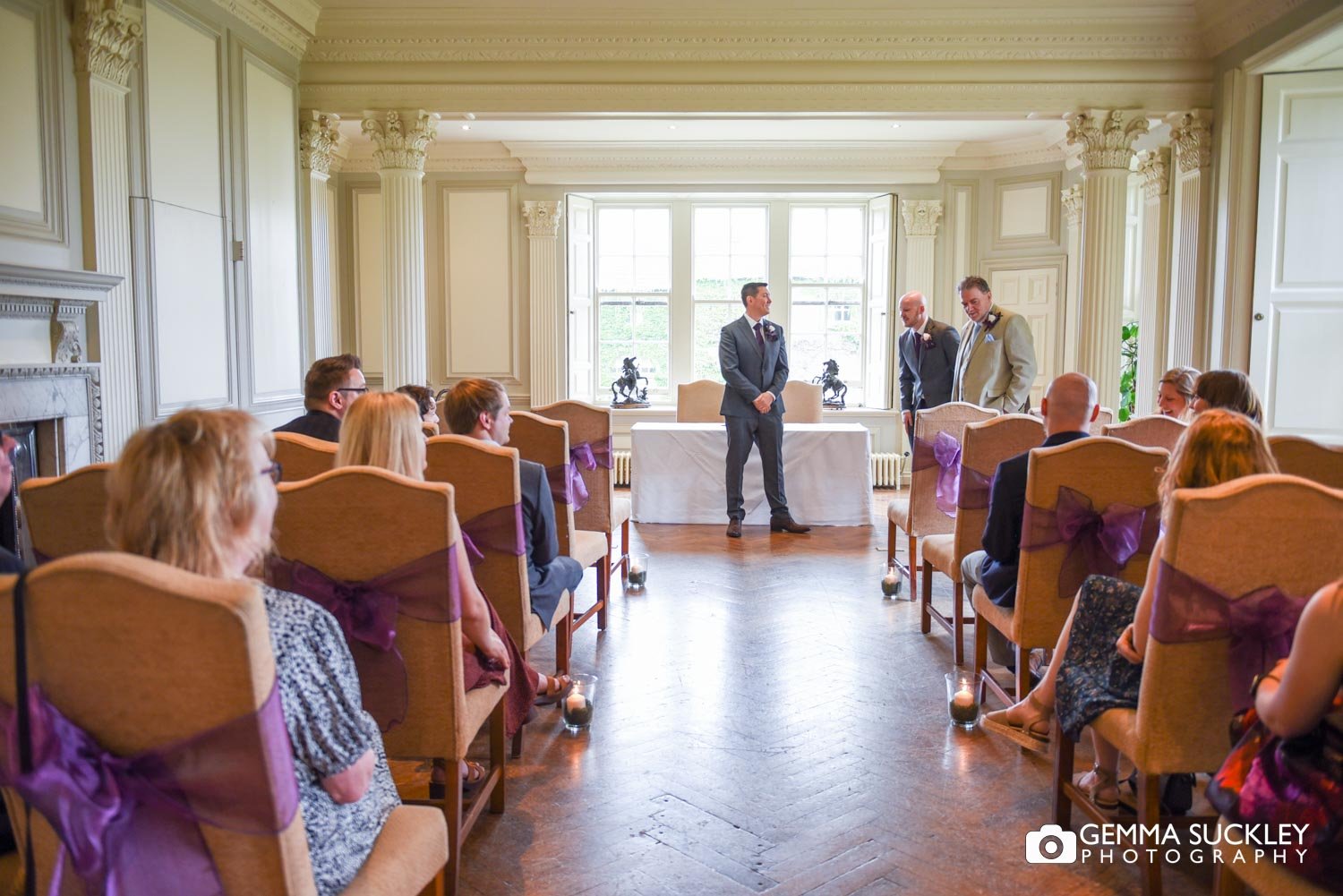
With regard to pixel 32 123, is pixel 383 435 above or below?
below

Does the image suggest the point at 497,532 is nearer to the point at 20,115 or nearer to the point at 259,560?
the point at 259,560

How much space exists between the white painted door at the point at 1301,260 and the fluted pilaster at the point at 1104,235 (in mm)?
842

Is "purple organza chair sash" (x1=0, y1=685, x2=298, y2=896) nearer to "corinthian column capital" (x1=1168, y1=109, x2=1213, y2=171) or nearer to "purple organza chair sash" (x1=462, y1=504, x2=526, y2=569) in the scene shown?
"purple organza chair sash" (x1=462, y1=504, x2=526, y2=569)

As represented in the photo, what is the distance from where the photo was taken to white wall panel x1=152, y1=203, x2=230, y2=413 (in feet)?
14.8

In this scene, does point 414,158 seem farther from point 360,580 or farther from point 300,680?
point 300,680

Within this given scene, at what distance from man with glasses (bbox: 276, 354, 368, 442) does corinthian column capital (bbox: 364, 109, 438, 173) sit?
321 centimetres

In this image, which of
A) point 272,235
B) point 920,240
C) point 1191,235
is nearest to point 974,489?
point 1191,235

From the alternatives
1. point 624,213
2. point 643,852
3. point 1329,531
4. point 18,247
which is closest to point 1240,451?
point 1329,531

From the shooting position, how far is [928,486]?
4.52 metres

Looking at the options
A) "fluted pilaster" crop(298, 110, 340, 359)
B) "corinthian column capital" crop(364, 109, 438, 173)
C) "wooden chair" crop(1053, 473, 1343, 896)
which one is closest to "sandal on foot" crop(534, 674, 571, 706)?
"wooden chair" crop(1053, 473, 1343, 896)

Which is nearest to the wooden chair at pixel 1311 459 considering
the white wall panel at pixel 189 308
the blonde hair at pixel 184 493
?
the blonde hair at pixel 184 493

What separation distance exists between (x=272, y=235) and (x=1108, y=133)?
509cm

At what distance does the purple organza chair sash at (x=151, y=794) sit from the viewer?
3.68ft

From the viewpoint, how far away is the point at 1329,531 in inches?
71.3
